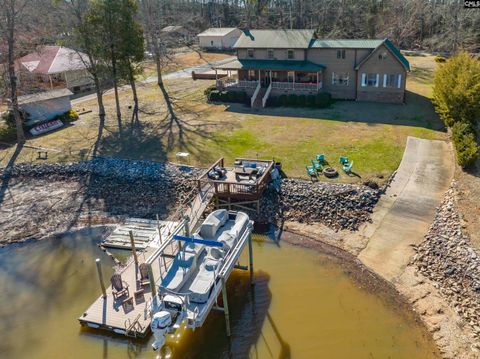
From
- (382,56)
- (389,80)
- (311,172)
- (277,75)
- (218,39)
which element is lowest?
(311,172)

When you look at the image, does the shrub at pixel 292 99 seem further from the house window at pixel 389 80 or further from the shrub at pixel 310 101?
the house window at pixel 389 80

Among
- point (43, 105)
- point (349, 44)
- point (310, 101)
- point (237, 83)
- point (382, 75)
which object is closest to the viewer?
point (43, 105)

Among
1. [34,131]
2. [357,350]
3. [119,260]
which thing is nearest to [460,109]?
[357,350]

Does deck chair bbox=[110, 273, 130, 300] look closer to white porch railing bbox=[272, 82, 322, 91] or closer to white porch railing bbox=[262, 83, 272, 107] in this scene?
white porch railing bbox=[262, 83, 272, 107]


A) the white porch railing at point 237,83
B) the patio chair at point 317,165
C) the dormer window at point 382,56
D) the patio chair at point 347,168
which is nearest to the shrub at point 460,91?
the dormer window at point 382,56

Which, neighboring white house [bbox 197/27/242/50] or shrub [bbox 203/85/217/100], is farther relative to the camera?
neighboring white house [bbox 197/27/242/50]

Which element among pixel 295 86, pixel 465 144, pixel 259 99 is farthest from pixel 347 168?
pixel 259 99

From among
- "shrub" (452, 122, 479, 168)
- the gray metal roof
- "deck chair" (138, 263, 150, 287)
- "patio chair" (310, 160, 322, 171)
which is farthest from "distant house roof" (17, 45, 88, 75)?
"shrub" (452, 122, 479, 168)

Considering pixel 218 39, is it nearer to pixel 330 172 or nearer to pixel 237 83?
pixel 237 83
